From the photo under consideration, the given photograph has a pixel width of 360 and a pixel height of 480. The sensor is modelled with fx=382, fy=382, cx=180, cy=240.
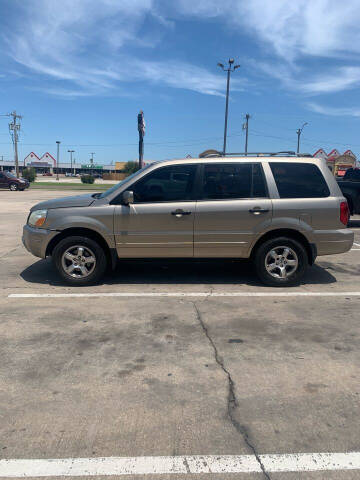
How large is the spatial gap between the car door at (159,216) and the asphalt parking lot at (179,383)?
0.64 m

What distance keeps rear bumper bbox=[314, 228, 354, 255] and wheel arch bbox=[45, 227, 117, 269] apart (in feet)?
9.75

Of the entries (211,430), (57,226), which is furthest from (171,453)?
(57,226)

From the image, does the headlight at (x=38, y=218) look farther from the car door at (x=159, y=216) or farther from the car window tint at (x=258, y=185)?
the car window tint at (x=258, y=185)

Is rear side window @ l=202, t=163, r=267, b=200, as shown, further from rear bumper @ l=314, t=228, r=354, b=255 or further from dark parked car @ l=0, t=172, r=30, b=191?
dark parked car @ l=0, t=172, r=30, b=191

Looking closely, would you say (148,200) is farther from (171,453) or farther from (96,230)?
(171,453)

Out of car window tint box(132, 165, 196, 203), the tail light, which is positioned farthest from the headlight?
the tail light

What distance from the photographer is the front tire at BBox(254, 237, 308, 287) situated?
18.2 feet

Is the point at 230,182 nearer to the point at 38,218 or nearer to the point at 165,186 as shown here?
the point at 165,186

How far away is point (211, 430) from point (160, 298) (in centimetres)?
267

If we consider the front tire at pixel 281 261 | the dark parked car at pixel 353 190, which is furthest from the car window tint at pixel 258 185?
the dark parked car at pixel 353 190

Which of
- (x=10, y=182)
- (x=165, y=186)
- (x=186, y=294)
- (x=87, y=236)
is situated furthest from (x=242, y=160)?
(x=10, y=182)

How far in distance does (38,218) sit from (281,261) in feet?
11.9

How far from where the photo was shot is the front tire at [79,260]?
5.49 metres

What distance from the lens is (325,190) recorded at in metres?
5.55
